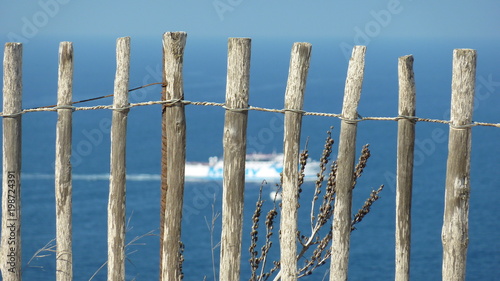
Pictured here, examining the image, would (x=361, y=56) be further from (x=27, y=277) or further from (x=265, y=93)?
(x=265, y=93)

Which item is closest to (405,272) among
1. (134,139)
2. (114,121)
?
(114,121)

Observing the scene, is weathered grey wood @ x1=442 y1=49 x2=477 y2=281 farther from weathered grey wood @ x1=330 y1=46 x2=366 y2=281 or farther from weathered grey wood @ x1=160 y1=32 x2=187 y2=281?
weathered grey wood @ x1=160 y1=32 x2=187 y2=281

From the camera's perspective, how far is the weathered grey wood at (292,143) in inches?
157

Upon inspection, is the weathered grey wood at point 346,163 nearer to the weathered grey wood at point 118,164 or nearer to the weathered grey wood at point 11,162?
the weathered grey wood at point 118,164

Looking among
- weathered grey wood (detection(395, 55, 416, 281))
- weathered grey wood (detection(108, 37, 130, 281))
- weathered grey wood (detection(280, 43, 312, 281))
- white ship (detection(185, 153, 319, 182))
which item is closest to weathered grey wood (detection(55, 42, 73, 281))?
weathered grey wood (detection(108, 37, 130, 281))

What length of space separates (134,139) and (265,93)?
27085 mm

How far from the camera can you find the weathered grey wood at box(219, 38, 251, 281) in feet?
13.3

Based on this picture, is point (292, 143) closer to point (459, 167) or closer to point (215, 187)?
point (459, 167)

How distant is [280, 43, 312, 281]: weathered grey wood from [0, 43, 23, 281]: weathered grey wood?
1.54 metres

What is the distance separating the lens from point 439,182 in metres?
71.4

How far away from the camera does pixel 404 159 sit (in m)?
3.92

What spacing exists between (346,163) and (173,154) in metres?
0.96

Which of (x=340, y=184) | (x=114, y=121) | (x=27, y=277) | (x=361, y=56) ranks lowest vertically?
(x=27, y=277)

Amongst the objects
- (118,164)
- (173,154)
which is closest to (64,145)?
(118,164)
